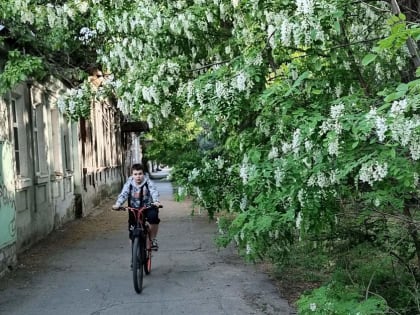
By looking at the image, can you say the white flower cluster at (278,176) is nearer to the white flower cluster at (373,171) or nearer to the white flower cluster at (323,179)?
the white flower cluster at (323,179)

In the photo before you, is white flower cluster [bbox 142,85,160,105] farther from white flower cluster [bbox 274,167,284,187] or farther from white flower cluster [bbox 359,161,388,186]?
white flower cluster [bbox 359,161,388,186]

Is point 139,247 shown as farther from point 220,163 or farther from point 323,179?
point 323,179

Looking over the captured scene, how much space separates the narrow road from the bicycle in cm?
Result: 19

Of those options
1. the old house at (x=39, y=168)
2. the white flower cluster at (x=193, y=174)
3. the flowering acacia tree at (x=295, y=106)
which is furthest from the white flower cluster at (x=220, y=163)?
the old house at (x=39, y=168)

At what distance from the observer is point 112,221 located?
1616 cm

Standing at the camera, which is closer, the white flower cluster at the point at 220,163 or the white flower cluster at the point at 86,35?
the white flower cluster at the point at 220,163

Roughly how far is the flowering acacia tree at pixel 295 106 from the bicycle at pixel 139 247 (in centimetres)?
82

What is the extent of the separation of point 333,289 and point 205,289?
2.67 m

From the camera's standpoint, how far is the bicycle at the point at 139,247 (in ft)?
Result: 23.5

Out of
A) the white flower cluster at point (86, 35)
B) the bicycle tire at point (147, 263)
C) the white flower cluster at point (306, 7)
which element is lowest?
the bicycle tire at point (147, 263)

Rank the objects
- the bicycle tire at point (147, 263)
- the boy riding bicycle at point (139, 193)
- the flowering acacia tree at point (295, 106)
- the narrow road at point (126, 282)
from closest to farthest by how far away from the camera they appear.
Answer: the flowering acacia tree at point (295, 106)
the narrow road at point (126, 282)
the boy riding bicycle at point (139, 193)
the bicycle tire at point (147, 263)

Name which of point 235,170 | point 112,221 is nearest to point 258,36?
point 235,170

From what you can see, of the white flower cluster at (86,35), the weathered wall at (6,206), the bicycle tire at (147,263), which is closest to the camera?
the bicycle tire at (147,263)

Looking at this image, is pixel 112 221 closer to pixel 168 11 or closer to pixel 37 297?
pixel 37 297
